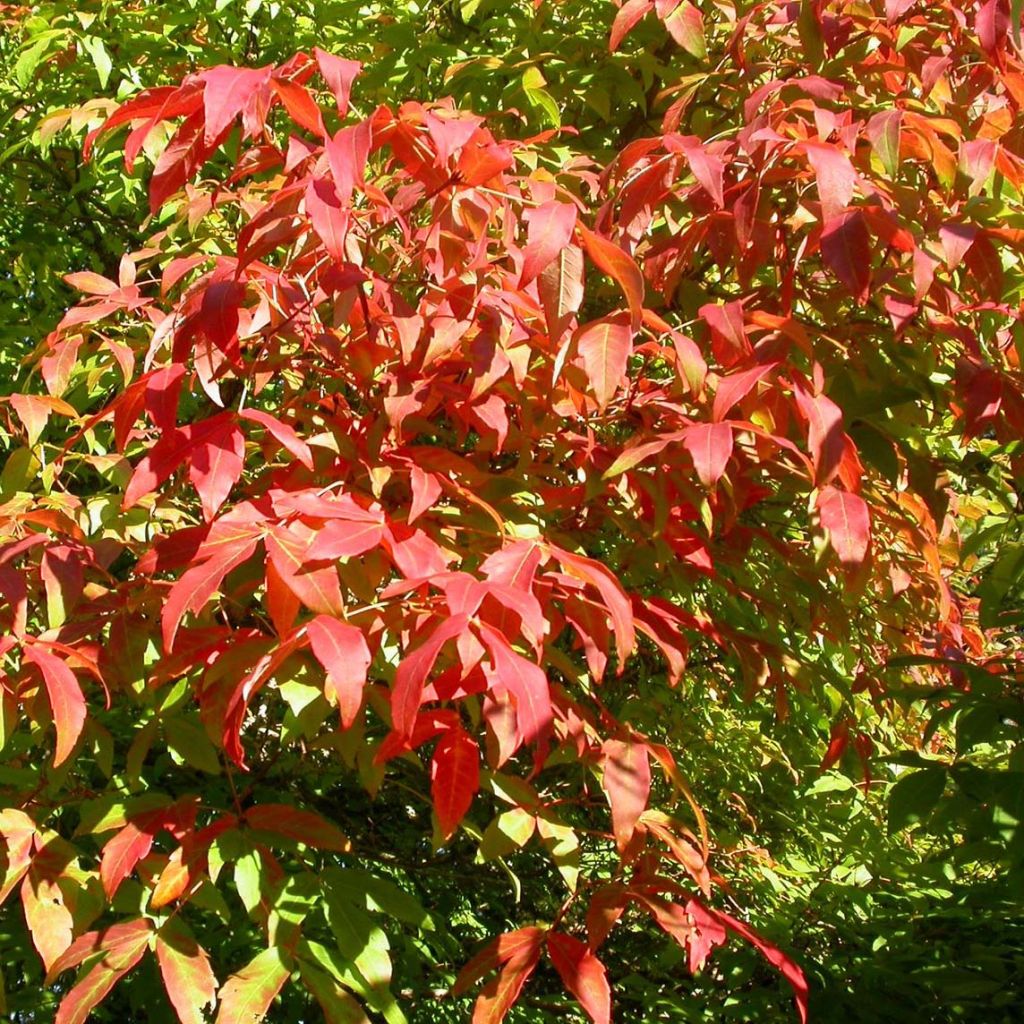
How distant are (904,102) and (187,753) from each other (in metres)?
1.50

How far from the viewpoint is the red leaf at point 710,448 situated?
1.32m

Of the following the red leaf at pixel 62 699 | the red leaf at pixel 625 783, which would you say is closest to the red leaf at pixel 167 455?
the red leaf at pixel 62 699

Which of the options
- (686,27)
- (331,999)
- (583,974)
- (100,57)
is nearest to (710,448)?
(583,974)

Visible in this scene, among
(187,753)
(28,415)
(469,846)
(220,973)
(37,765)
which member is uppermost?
(28,415)

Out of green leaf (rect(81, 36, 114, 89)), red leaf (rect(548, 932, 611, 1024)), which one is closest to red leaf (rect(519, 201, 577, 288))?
red leaf (rect(548, 932, 611, 1024))

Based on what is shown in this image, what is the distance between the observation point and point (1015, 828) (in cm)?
173

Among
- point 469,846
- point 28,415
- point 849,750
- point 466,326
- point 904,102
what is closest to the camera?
point 466,326

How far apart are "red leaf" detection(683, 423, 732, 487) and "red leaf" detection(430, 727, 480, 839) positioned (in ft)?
1.39

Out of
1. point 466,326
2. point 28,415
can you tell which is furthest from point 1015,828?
point 28,415

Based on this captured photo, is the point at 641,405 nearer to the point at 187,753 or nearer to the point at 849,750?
the point at 187,753

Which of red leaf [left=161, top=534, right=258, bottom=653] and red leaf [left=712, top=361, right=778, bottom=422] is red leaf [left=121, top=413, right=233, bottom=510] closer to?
red leaf [left=161, top=534, right=258, bottom=653]

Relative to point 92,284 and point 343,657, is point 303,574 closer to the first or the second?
point 343,657

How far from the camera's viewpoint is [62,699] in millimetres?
1350

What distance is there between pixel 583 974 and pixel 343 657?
632 mm
